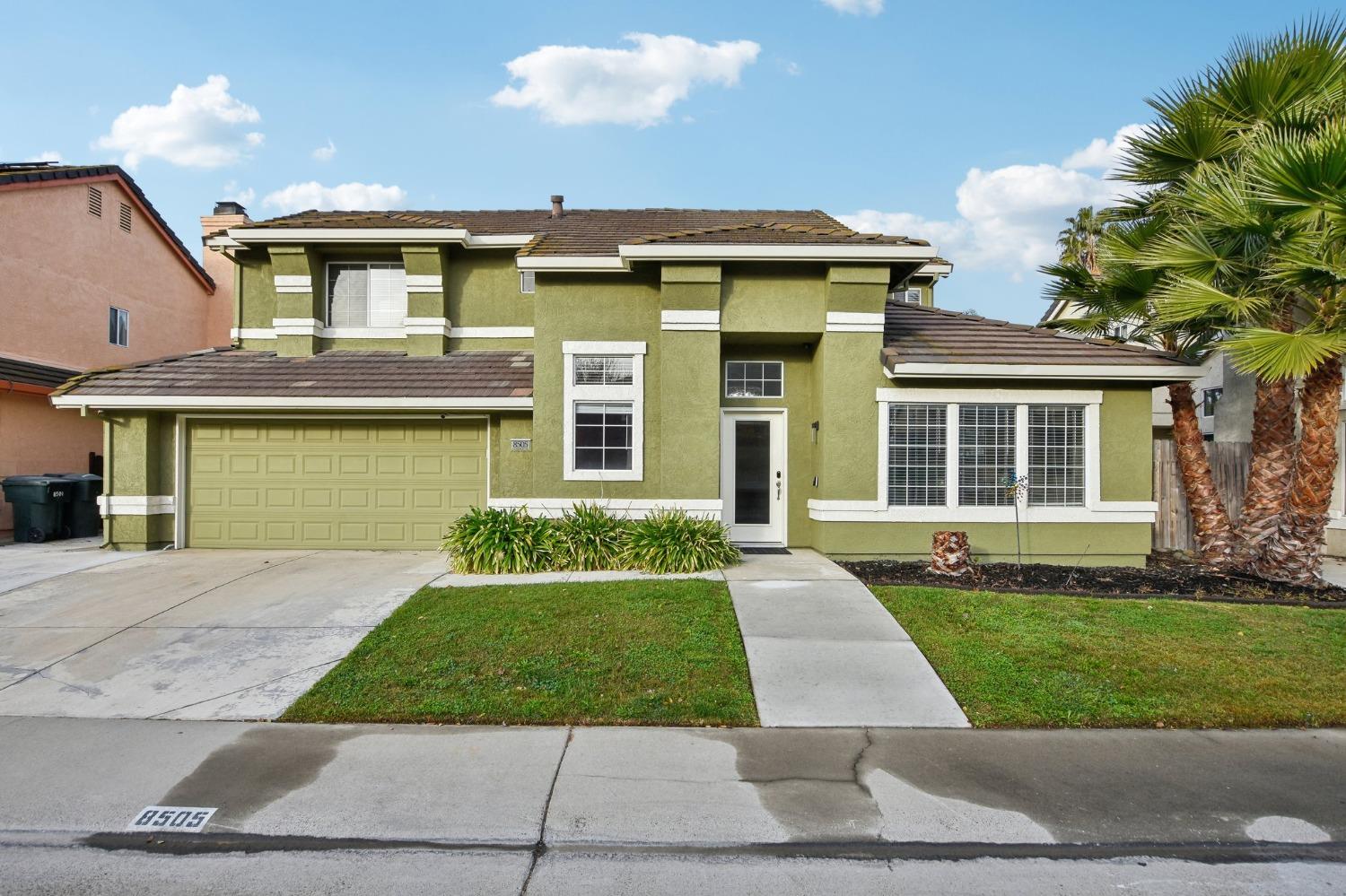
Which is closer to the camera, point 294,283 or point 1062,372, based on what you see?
point 1062,372

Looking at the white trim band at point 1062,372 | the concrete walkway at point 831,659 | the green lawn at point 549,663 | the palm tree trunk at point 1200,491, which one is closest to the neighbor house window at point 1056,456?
the white trim band at point 1062,372

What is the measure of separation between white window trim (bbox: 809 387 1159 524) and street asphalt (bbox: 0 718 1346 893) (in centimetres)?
522

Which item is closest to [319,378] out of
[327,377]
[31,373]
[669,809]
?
[327,377]

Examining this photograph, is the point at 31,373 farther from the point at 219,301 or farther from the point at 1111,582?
the point at 1111,582

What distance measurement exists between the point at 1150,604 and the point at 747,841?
20.6ft

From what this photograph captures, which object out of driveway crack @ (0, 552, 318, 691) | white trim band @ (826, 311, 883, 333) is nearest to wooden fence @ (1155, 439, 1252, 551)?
white trim band @ (826, 311, 883, 333)

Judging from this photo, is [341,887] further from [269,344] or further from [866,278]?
[269,344]

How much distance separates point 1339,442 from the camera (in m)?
11.8

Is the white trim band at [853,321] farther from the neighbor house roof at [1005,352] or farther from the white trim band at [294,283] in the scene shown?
the white trim band at [294,283]

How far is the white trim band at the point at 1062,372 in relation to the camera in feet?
Answer: 32.2

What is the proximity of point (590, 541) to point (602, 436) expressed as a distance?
1736 millimetres

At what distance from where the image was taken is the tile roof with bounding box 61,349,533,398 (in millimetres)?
10977

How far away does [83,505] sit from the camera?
13.3m

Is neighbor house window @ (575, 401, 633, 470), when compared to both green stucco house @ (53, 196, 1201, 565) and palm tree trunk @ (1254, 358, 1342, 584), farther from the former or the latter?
palm tree trunk @ (1254, 358, 1342, 584)
